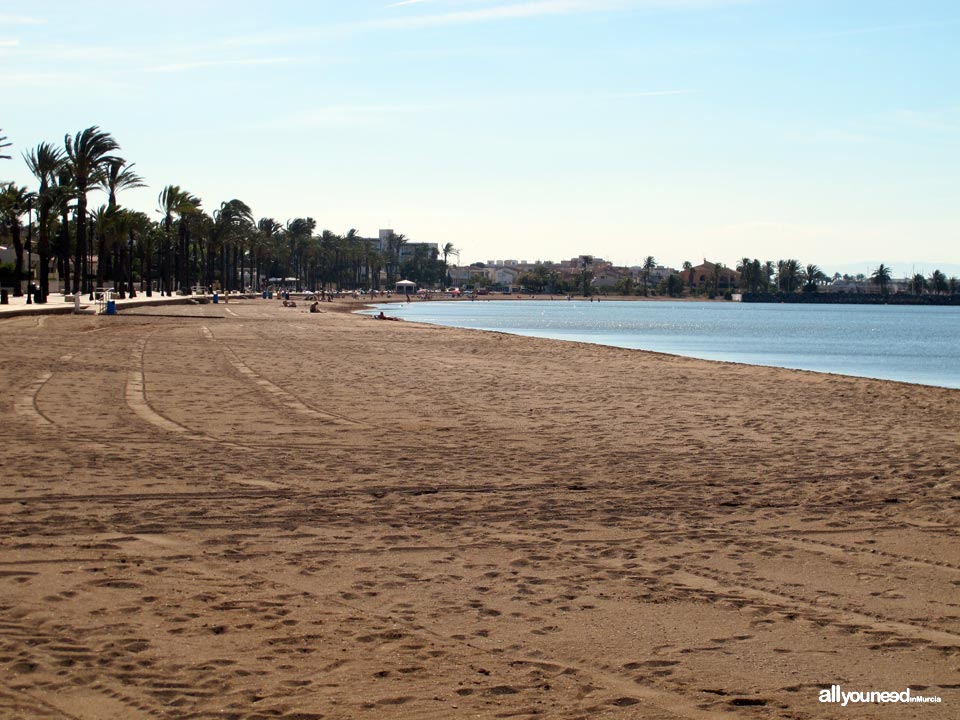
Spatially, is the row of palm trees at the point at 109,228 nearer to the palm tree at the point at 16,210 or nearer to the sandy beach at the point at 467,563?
the palm tree at the point at 16,210

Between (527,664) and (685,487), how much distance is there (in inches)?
188

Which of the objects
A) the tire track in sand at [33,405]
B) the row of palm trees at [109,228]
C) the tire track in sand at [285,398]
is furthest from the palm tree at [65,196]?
the tire track in sand at [33,405]

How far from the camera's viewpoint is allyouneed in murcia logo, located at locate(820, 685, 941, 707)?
185 inches

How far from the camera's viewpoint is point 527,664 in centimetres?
511

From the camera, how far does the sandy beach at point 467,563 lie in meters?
4.78

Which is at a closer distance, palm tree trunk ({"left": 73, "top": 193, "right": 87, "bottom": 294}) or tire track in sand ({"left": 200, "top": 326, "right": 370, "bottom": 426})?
tire track in sand ({"left": 200, "top": 326, "right": 370, "bottom": 426})

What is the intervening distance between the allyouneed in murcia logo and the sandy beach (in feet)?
0.19

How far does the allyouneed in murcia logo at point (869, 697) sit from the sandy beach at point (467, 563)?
0.06 m

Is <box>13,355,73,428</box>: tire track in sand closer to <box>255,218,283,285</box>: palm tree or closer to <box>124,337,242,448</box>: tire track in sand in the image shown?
<box>124,337,242,448</box>: tire track in sand

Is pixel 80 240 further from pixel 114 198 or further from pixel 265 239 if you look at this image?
pixel 265 239

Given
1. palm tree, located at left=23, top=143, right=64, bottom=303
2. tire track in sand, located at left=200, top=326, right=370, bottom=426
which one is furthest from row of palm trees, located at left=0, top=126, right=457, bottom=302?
tire track in sand, located at left=200, top=326, right=370, bottom=426

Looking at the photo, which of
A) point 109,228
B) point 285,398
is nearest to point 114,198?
point 109,228

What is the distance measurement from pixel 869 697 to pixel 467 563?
8.95 feet

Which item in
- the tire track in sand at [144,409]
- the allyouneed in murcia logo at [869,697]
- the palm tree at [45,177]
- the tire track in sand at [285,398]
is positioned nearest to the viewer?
the allyouneed in murcia logo at [869,697]
